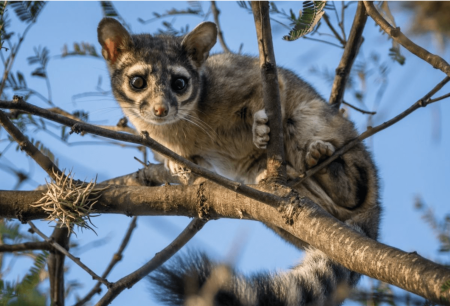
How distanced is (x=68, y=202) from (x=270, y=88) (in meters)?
1.37

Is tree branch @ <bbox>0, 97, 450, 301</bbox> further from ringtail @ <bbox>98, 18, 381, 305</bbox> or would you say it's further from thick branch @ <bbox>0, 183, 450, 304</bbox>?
ringtail @ <bbox>98, 18, 381, 305</bbox>

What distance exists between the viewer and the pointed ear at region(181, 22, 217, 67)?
14.3 ft

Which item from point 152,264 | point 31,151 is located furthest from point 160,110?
point 152,264

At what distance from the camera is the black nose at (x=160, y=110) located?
155 inches

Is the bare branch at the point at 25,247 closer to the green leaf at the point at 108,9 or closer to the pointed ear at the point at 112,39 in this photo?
the pointed ear at the point at 112,39

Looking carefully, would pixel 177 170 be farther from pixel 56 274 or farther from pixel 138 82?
pixel 56 274

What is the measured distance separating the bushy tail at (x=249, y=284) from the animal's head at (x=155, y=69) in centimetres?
149

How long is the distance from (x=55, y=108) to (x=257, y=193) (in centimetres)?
295

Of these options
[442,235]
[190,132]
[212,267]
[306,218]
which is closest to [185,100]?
[190,132]

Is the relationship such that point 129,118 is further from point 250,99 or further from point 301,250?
point 301,250

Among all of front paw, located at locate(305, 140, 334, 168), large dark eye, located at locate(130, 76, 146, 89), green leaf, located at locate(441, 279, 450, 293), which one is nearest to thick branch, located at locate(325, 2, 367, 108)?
front paw, located at locate(305, 140, 334, 168)

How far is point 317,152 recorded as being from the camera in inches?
158

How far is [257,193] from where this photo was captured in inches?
→ 95.7

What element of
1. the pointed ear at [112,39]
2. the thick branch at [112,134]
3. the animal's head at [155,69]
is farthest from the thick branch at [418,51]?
the pointed ear at [112,39]
